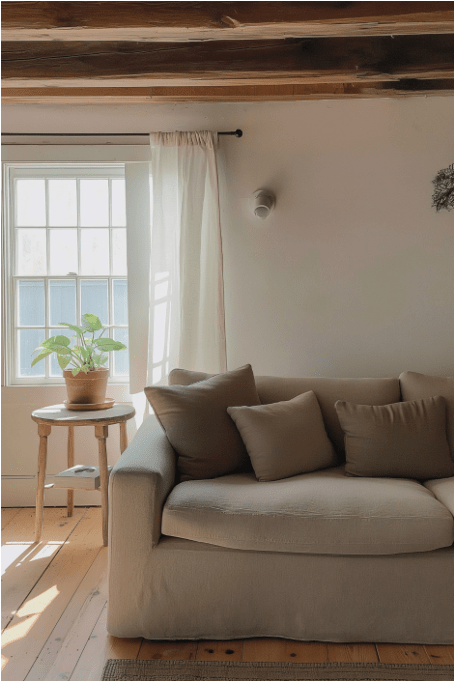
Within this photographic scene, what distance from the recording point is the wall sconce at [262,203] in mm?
3691

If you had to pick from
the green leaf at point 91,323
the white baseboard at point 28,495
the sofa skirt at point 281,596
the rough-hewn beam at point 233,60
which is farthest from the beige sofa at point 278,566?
the rough-hewn beam at point 233,60

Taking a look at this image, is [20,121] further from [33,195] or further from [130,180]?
[130,180]

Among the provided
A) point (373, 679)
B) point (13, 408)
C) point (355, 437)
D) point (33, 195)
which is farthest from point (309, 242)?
point (373, 679)

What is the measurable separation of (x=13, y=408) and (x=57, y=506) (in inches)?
27.9

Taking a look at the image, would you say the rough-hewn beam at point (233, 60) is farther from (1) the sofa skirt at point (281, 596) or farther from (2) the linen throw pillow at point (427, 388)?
(1) the sofa skirt at point (281, 596)

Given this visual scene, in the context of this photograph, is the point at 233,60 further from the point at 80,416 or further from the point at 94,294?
the point at 80,416

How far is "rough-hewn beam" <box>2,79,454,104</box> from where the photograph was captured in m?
3.59

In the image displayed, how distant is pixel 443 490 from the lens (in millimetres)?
2635

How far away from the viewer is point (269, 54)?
3.05m

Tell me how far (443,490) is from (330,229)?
71.3 inches

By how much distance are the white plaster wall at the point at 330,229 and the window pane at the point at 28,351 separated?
1285mm

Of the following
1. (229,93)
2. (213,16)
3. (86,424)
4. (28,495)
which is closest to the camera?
(213,16)

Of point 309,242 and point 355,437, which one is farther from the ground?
point 309,242

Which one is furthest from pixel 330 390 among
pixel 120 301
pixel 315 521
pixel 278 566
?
pixel 120 301
